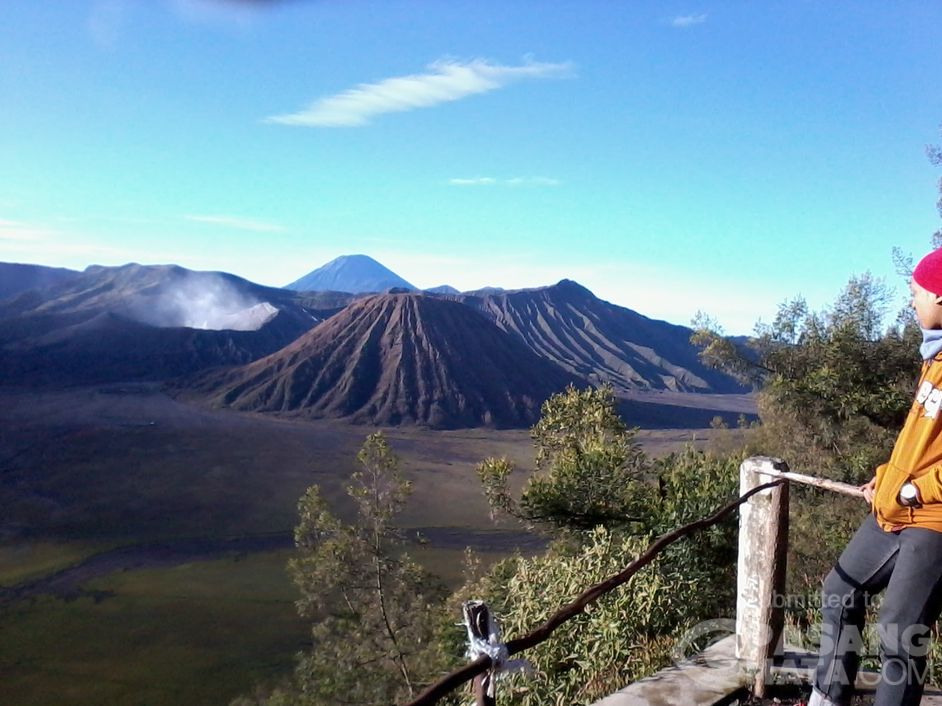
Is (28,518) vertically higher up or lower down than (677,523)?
lower down

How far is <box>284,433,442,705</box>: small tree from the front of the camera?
10047mm

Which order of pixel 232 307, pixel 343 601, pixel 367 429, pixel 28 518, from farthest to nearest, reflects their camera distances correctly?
pixel 232 307, pixel 367 429, pixel 28 518, pixel 343 601

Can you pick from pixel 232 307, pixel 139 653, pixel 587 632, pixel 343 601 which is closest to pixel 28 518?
pixel 139 653

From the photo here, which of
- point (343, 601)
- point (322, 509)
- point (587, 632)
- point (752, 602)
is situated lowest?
point (343, 601)

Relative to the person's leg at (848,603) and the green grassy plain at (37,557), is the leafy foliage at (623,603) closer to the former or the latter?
the person's leg at (848,603)

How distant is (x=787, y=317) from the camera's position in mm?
9688

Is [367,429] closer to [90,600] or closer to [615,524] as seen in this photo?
[90,600]

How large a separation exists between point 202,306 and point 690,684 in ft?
361

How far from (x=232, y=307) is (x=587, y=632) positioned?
108 metres

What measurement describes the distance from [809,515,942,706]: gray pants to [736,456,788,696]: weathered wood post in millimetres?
311

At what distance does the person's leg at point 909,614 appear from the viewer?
183cm

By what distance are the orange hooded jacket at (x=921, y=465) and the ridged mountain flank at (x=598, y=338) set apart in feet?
273

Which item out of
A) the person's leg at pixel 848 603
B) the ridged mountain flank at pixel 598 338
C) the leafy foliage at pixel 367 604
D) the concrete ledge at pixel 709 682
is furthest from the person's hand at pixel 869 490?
the ridged mountain flank at pixel 598 338

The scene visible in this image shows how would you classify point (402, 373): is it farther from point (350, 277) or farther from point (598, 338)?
point (350, 277)
